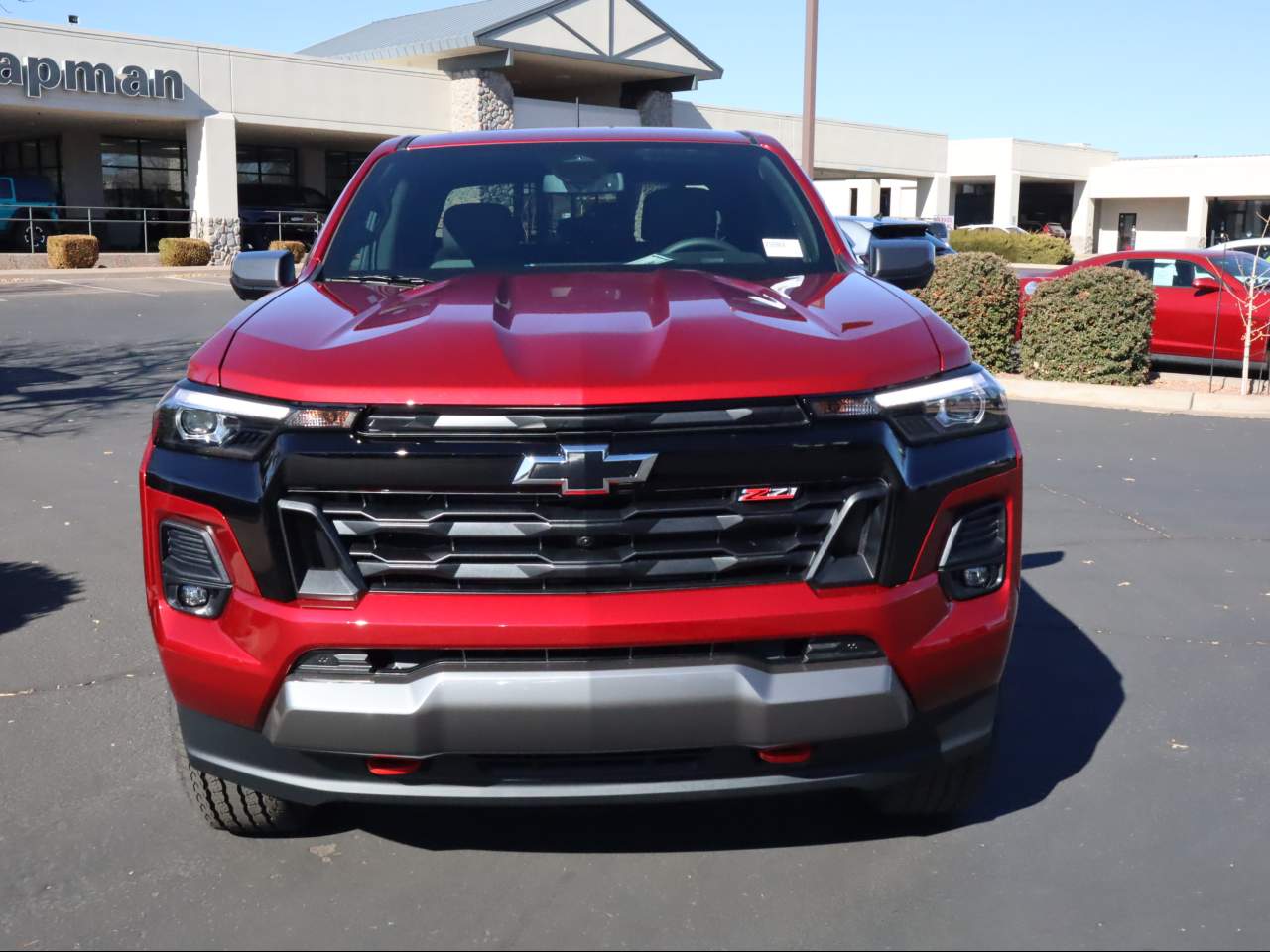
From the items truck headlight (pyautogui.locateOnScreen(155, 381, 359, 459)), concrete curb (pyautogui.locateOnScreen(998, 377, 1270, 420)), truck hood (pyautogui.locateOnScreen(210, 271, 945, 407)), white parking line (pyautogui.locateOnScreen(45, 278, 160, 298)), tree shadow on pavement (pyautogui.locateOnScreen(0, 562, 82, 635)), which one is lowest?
tree shadow on pavement (pyautogui.locateOnScreen(0, 562, 82, 635))

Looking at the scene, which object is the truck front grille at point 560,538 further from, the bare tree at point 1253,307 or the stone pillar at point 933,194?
the stone pillar at point 933,194

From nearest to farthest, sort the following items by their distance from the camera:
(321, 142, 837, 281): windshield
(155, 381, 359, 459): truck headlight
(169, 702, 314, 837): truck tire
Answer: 1. (155, 381, 359, 459): truck headlight
2. (169, 702, 314, 837): truck tire
3. (321, 142, 837, 281): windshield

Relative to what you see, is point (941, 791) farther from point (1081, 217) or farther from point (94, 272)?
point (1081, 217)

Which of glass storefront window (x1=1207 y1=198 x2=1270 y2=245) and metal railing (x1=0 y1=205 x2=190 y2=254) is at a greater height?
glass storefront window (x1=1207 y1=198 x2=1270 y2=245)

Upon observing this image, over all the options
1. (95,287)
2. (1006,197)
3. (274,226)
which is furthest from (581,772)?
(1006,197)

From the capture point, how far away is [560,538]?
9.61 feet

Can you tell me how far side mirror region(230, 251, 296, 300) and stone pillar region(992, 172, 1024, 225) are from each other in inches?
2473

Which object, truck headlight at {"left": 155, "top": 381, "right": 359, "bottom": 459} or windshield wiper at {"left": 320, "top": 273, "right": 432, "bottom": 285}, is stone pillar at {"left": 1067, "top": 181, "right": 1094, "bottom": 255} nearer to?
windshield wiper at {"left": 320, "top": 273, "right": 432, "bottom": 285}

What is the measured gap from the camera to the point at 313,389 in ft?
9.79

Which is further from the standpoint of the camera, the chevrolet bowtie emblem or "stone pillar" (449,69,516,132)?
"stone pillar" (449,69,516,132)

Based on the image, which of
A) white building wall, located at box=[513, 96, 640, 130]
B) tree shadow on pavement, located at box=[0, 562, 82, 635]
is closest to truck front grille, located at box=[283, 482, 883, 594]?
tree shadow on pavement, located at box=[0, 562, 82, 635]

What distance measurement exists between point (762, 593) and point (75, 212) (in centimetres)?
4019

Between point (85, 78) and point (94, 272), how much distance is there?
5720 mm

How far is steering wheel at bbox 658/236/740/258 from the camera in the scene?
4.38 metres
